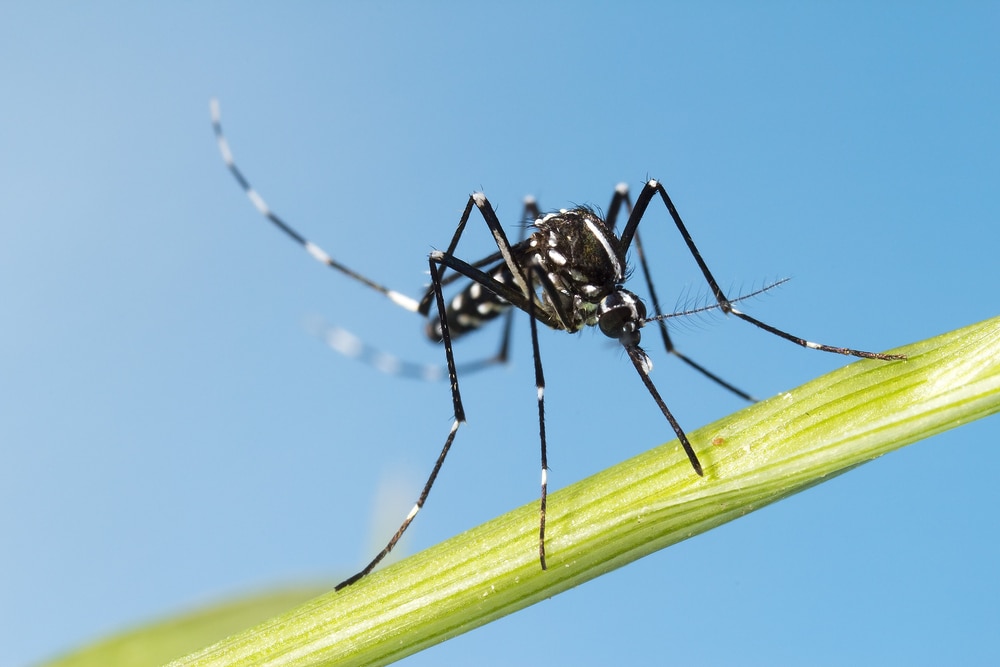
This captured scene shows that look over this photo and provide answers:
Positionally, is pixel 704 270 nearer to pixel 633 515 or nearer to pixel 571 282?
pixel 571 282

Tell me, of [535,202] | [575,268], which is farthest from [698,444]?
[535,202]

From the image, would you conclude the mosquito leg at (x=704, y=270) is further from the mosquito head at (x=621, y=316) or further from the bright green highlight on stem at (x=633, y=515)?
the bright green highlight on stem at (x=633, y=515)

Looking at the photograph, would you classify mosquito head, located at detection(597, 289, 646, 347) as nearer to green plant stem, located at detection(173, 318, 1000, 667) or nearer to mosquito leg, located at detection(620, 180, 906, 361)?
mosquito leg, located at detection(620, 180, 906, 361)

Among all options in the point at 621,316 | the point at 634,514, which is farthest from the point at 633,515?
the point at 621,316

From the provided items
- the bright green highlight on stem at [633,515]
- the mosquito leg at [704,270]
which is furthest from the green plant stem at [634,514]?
the mosquito leg at [704,270]

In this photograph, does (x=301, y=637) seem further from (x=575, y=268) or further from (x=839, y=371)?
(x=575, y=268)
